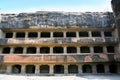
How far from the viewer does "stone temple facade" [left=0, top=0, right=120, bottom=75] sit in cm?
3000

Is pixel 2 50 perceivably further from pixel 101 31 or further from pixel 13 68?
pixel 101 31

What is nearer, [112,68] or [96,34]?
[112,68]

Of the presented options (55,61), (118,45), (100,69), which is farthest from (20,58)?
(118,45)

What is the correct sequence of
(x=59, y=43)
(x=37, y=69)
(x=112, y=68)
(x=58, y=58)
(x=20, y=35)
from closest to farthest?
(x=58, y=58) < (x=37, y=69) < (x=112, y=68) < (x=59, y=43) < (x=20, y=35)

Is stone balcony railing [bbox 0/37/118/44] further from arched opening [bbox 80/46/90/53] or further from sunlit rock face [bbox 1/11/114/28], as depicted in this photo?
sunlit rock face [bbox 1/11/114/28]

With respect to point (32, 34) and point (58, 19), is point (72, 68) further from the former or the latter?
point (32, 34)

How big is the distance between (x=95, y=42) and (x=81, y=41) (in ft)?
6.01

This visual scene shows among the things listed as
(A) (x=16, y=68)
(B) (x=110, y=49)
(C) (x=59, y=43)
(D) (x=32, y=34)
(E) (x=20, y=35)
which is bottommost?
(A) (x=16, y=68)

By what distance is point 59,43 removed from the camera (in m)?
31.7

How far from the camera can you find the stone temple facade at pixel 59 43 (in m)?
30.0

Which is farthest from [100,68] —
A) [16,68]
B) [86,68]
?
[16,68]

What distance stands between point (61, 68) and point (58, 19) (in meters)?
6.77

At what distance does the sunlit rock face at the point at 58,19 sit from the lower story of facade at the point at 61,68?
5.42 metres

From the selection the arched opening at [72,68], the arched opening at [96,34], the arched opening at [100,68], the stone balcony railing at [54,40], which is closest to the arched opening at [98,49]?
the stone balcony railing at [54,40]
